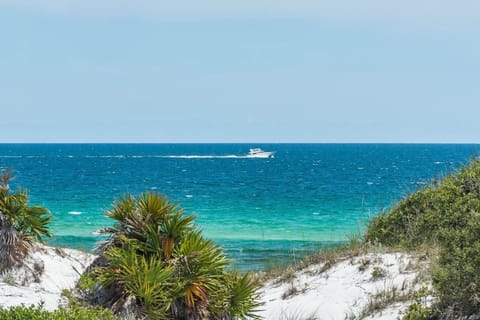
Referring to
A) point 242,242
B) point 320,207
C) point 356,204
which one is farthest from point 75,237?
point 356,204

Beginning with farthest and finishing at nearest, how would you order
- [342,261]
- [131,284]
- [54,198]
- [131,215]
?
[54,198] < [342,261] < [131,215] < [131,284]

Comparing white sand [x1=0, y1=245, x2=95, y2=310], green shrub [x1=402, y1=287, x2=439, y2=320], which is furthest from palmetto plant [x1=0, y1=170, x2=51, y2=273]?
green shrub [x1=402, y1=287, x2=439, y2=320]

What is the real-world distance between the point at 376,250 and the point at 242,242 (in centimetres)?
1584

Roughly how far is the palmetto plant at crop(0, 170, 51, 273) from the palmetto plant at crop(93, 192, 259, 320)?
178cm

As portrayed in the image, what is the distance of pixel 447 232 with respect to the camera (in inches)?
428

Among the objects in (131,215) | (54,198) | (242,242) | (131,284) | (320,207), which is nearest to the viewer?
(131,284)

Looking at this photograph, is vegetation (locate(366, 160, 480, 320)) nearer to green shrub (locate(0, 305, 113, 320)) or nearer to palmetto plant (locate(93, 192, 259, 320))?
palmetto plant (locate(93, 192, 259, 320))

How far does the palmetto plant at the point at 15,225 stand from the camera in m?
12.0

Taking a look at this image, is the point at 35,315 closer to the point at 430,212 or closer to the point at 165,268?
the point at 165,268

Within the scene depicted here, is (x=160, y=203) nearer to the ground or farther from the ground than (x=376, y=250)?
farther from the ground

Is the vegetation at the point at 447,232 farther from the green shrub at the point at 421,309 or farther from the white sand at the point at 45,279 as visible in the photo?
the white sand at the point at 45,279

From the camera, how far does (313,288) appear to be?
13.2m

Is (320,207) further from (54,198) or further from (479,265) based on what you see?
(479,265)

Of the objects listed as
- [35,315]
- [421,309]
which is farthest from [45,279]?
[421,309]
